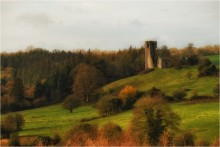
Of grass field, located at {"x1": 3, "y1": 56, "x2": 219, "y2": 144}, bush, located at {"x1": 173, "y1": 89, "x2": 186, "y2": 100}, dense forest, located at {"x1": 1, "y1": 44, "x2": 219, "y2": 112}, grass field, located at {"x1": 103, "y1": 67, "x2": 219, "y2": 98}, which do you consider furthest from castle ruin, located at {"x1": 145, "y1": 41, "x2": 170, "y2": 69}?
bush, located at {"x1": 173, "y1": 89, "x2": 186, "y2": 100}

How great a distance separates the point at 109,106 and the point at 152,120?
30916mm

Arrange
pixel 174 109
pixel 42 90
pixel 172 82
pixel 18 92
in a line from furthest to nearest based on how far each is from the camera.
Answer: pixel 42 90 < pixel 18 92 < pixel 172 82 < pixel 174 109

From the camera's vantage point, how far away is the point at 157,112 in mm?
39719

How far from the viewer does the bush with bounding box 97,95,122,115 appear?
229 ft

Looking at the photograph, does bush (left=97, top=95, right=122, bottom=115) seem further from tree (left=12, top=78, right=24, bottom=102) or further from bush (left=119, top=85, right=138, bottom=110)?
tree (left=12, top=78, right=24, bottom=102)

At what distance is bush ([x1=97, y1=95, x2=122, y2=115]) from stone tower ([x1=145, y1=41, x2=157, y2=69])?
54.9 meters

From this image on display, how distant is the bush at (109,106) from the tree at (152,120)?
2953cm

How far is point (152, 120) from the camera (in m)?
39.5

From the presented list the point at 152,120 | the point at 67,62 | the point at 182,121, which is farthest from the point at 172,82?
the point at 152,120

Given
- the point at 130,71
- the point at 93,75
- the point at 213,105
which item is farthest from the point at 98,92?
the point at 213,105

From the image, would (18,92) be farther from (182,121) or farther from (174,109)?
(182,121)

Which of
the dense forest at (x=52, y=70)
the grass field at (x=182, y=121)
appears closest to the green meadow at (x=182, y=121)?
the grass field at (x=182, y=121)

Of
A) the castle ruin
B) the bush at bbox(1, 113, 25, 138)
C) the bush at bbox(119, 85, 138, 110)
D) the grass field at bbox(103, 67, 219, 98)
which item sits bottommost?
the bush at bbox(1, 113, 25, 138)

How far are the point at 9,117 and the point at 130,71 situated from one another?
71.8 meters
